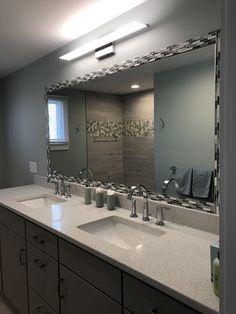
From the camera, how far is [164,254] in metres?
1.15

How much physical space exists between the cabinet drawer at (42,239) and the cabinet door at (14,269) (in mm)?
173

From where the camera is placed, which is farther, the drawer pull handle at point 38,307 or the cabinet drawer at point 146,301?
the drawer pull handle at point 38,307

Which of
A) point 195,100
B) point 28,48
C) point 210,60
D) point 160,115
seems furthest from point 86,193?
point 28,48

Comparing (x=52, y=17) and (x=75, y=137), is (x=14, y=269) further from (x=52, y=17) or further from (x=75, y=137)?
(x=52, y=17)

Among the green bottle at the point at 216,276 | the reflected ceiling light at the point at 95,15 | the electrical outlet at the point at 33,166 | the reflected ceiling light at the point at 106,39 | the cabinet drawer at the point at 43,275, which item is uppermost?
the reflected ceiling light at the point at 95,15

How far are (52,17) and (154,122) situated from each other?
105cm

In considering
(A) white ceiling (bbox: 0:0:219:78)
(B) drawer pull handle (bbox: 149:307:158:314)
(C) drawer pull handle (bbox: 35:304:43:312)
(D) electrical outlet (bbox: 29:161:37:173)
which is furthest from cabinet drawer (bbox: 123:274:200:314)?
(D) electrical outlet (bbox: 29:161:37:173)

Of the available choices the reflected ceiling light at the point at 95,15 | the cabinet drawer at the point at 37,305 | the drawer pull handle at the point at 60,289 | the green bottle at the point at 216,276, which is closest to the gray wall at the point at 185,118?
the reflected ceiling light at the point at 95,15

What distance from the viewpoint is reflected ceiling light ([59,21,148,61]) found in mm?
1655

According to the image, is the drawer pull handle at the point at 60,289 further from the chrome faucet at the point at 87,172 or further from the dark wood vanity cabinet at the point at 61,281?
the chrome faucet at the point at 87,172

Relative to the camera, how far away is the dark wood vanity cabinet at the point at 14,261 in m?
1.93

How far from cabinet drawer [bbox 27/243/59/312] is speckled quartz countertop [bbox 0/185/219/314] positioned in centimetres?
23

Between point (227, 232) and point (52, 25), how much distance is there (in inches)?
78.3

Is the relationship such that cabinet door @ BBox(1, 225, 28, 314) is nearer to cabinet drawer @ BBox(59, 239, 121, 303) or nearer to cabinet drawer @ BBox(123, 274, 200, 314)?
cabinet drawer @ BBox(59, 239, 121, 303)
